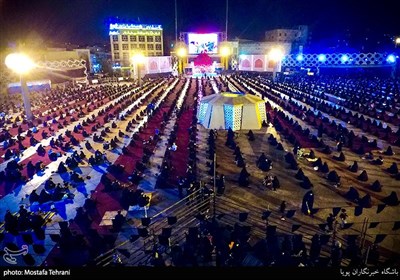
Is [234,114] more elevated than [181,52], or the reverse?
[181,52]

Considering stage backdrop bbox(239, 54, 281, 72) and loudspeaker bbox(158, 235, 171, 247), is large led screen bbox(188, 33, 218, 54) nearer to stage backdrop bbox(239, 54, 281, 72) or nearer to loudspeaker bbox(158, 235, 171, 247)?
stage backdrop bbox(239, 54, 281, 72)

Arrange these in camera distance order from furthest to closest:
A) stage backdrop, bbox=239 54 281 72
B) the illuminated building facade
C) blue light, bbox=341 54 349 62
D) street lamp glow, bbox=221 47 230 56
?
the illuminated building facade < street lamp glow, bbox=221 47 230 56 < stage backdrop, bbox=239 54 281 72 < blue light, bbox=341 54 349 62

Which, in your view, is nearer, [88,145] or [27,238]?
[27,238]

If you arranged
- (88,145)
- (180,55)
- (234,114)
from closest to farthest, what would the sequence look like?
(88,145), (234,114), (180,55)

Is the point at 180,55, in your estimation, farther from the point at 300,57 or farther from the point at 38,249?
the point at 38,249

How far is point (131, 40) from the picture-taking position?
84188mm

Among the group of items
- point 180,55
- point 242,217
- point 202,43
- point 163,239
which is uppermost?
point 202,43

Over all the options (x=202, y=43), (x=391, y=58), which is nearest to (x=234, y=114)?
(x=391, y=58)

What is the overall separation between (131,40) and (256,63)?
36.2m

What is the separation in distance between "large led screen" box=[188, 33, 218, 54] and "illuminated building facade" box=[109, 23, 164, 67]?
10488mm

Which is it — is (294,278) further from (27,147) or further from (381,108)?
(381,108)

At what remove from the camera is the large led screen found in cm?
8519

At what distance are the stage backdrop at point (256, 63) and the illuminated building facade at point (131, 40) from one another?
28.3 m

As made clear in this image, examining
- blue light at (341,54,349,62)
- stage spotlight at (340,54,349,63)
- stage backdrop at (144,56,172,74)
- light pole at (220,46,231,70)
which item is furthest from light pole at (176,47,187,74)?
blue light at (341,54,349,62)
